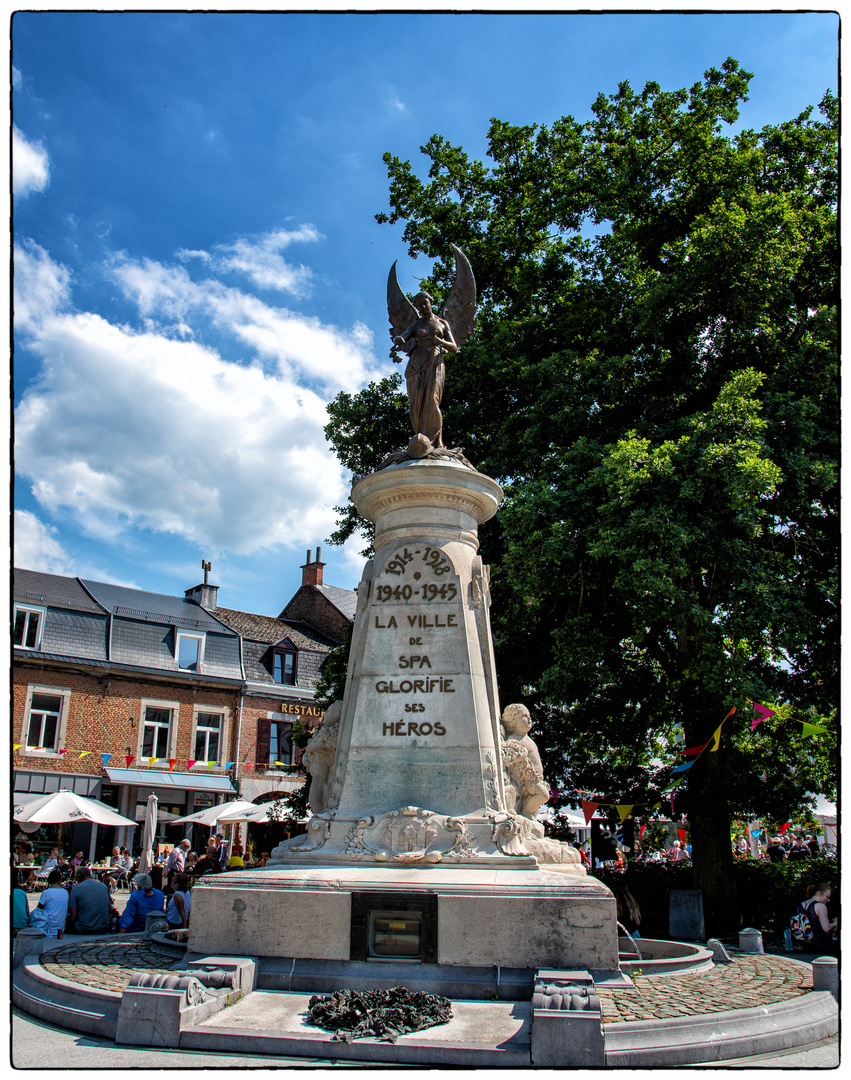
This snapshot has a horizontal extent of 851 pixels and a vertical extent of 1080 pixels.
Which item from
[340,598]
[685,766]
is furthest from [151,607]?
[685,766]

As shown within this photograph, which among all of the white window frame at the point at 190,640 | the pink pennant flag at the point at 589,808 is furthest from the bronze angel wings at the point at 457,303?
the white window frame at the point at 190,640

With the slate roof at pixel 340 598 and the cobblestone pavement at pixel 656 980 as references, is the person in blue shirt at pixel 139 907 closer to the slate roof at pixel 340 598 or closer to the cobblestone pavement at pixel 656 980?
the cobblestone pavement at pixel 656 980

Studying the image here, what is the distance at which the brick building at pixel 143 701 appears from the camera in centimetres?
2703

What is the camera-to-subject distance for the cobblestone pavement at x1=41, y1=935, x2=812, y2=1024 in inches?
258

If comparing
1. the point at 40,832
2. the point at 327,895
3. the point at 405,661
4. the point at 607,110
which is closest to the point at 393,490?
the point at 405,661

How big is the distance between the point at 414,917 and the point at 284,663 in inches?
1139

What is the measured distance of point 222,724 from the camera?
31641 mm

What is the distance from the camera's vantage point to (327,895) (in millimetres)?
7215

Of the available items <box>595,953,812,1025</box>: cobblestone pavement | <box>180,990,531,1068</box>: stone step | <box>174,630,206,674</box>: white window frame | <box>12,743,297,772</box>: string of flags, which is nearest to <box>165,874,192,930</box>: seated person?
<box>180,990,531,1068</box>: stone step

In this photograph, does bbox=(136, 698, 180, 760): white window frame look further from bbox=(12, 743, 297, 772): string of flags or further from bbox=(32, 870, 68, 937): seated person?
bbox=(32, 870, 68, 937): seated person

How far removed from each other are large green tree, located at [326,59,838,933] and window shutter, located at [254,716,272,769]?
1444 cm

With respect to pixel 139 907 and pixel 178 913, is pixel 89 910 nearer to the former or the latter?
pixel 139 907

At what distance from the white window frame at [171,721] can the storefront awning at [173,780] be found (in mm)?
716

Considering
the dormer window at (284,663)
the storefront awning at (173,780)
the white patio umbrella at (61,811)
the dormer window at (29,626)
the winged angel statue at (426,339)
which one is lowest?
the storefront awning at (173,780)
